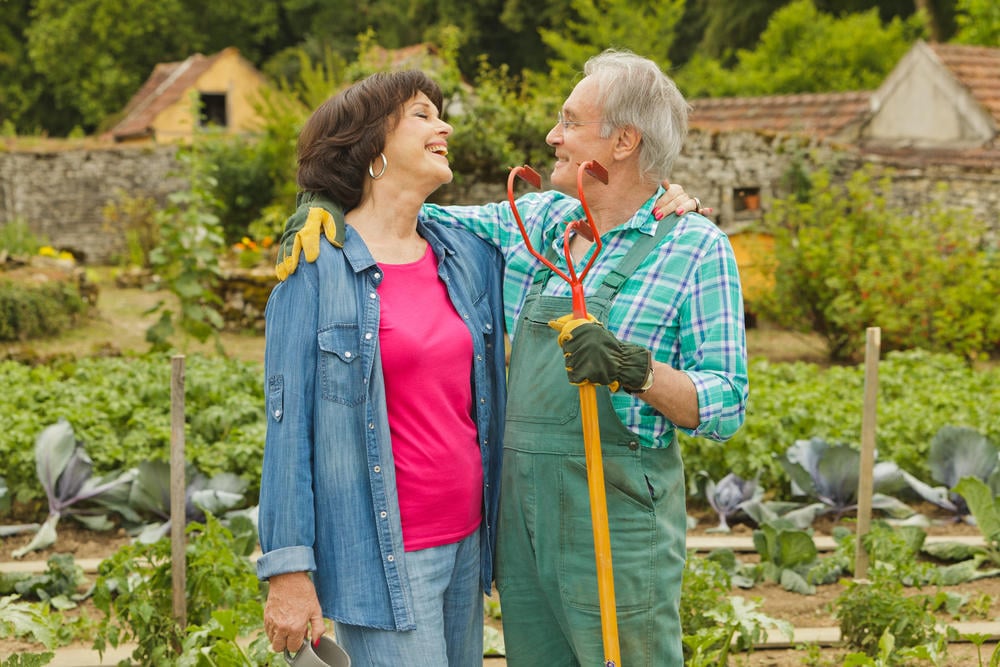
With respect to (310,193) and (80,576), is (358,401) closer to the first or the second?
(310,193)

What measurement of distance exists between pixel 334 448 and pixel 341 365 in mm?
156

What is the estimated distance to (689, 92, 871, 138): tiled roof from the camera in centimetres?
1344

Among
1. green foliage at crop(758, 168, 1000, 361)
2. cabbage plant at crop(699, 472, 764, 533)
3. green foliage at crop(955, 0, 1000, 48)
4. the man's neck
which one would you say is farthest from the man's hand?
green foliage at crop(955, 0, 1000, 48)

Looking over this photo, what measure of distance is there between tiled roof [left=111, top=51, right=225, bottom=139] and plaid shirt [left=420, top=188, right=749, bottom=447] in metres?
25.5

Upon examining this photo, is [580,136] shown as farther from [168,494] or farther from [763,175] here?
[763,175]

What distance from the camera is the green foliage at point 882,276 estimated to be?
8828 mm

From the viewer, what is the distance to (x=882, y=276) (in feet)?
29.8

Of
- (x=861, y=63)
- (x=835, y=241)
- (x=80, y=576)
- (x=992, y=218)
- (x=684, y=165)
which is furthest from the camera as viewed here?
(x=861, y=63)

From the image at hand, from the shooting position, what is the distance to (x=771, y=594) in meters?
4.29

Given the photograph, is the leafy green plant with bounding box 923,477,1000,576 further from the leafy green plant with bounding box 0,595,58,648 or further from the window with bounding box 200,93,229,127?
the window with bounding box 200,93,229,127

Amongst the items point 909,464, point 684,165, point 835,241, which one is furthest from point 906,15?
point 909,464

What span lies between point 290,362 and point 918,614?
223 centimetres

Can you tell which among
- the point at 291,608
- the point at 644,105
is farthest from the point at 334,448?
the point at 644,105

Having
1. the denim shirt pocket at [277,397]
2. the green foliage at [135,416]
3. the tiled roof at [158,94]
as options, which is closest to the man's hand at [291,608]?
the denim shirt pocket at [277,397]
